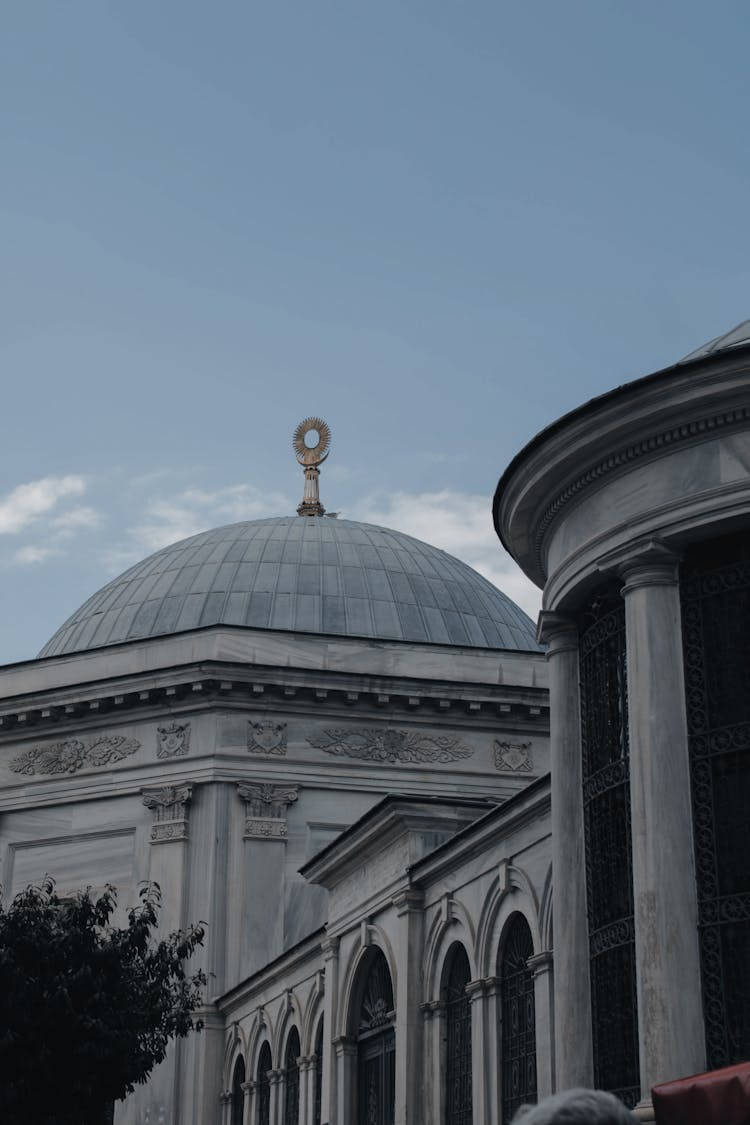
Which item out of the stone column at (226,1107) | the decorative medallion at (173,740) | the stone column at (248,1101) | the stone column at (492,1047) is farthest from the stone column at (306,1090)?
the decorative medallion at (173,740)

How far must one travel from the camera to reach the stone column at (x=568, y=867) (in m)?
13.3

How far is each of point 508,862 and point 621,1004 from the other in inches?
169

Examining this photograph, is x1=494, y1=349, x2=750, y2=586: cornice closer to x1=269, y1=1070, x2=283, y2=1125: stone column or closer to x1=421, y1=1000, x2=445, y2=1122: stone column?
x1=421, y1=1000, x2=445, y2=1122: stone column

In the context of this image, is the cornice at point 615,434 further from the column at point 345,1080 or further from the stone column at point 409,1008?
the column at point 345,1080

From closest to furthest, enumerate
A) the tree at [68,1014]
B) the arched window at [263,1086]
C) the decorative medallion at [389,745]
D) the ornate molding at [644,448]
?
1. the ornate molding at [644,448]
2. the tree at [68,1014]
3. the arched window at [263,1086]
4. the decorative medallion at [389,745]

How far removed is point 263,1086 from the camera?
26.4 meters

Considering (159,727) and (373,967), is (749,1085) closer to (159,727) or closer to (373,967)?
(373,967)

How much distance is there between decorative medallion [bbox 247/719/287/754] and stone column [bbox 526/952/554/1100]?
14593mm

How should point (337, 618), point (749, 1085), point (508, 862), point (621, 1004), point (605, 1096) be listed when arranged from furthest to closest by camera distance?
point (337, 618)
point (508, 862)
point (621, 1004)
point (749, 1085)
point (605, 1096)

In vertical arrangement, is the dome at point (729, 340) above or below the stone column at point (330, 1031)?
above

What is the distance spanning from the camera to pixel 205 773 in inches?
1182

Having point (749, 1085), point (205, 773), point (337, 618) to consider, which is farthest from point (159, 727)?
point (749, 1085)

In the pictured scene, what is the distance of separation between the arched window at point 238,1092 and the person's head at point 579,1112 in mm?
25108

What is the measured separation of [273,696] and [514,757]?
445cm
